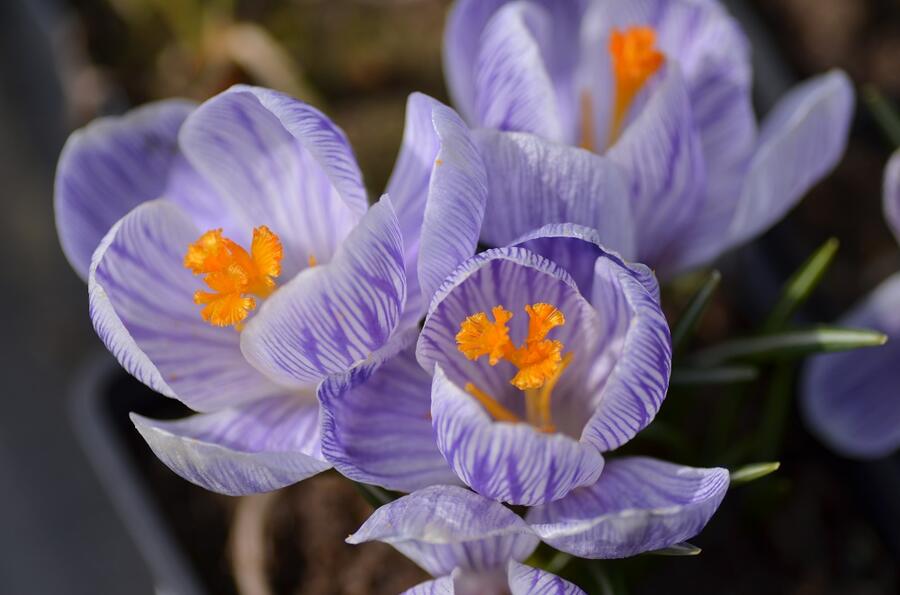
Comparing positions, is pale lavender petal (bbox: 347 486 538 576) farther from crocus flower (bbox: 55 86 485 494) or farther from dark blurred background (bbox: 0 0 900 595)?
dark blurred background (bbox: 0 0 900 595)

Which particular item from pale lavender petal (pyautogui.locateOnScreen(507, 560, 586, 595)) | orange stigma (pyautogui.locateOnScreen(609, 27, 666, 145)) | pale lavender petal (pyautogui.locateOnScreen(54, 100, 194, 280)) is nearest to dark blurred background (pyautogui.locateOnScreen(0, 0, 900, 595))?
pale lavender petal (pyautogui.locateOnScreen(54, 100, 194, 280))

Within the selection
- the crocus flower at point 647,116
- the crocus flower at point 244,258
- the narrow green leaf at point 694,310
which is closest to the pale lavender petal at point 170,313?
the crocus flower at point 244,258

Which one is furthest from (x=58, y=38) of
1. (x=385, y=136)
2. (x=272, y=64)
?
(x=385, y=136)

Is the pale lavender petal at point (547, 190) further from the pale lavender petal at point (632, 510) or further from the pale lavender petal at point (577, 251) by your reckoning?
the pale lavender petal at point (632, 510)

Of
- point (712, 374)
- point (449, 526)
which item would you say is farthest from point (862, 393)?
point (449, 526)

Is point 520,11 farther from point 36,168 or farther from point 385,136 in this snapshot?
point 36,168

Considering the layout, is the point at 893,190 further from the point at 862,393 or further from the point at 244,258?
the point at 244,258

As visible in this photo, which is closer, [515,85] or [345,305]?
[345,305]
